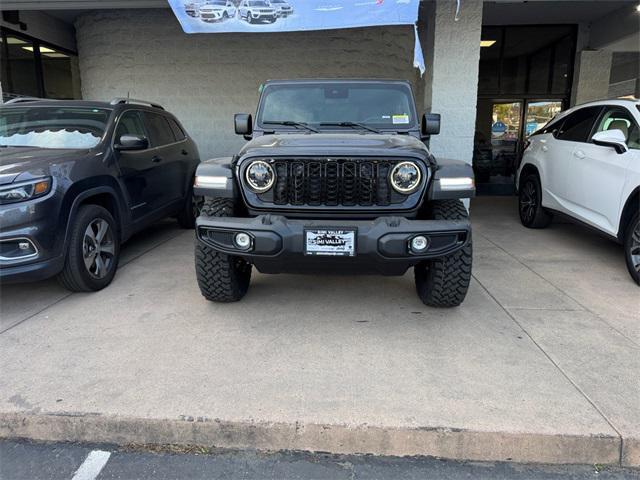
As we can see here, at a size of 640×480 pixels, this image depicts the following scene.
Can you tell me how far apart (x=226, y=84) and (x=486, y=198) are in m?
6.18

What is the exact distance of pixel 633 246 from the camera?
4707mm

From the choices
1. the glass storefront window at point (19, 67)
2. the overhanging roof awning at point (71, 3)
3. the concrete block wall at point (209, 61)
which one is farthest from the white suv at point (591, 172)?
the glass storefront window at point (19, 67)

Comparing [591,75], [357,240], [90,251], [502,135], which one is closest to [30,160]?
[90,251]

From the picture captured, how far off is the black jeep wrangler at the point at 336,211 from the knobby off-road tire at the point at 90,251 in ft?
3.86

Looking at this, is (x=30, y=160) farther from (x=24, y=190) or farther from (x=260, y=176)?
(x=260, y=176)

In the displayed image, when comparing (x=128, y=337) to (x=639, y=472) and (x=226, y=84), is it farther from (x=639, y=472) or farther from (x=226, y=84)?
(x=226, y=84)

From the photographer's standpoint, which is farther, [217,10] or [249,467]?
[217,10]

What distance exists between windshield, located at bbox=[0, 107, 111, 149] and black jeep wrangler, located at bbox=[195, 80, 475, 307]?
1.97 m

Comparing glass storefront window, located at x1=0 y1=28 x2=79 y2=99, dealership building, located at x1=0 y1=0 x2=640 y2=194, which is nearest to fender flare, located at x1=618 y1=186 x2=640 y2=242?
dealership building, located at x1=0 y1=0 x2=640 y2=194

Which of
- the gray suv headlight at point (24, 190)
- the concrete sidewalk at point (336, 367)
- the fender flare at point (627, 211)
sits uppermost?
the gray suv headlight at point (24, 190)

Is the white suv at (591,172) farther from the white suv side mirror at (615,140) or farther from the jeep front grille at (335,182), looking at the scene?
the jeep front grille at (335,182)

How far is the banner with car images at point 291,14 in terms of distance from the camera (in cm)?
596

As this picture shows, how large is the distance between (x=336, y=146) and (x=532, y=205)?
4.83 meters

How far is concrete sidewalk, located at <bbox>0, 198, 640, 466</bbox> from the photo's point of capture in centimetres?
252
